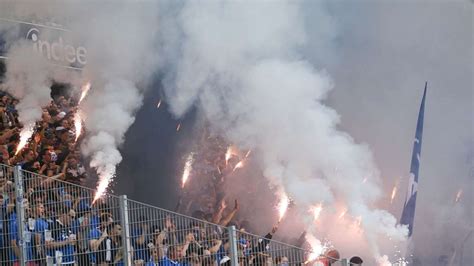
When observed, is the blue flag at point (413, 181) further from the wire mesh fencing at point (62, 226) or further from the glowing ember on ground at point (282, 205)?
the wire mesh fencing at point (62, 226)

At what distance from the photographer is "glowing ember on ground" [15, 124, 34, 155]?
11571 millimetres

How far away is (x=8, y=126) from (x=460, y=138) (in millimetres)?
7624

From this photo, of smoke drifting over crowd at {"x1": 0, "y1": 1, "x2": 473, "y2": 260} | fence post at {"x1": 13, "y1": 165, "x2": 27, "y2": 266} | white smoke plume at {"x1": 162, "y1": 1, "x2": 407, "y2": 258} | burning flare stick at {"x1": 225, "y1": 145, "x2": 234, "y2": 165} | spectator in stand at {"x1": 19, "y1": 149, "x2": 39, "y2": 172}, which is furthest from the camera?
burning flare stick at {"x1": 225, "y1": 145, "x2": 234, "y2": 165}

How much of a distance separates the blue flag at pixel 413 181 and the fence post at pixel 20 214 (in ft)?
24.6

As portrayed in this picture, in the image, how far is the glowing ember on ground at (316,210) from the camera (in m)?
13.7

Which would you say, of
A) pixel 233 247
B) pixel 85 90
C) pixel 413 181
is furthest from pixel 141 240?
pixel 413 181

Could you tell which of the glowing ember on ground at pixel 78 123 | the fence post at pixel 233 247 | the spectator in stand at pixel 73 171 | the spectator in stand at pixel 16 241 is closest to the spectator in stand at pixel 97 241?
the spectator in stand at pixel 16 241

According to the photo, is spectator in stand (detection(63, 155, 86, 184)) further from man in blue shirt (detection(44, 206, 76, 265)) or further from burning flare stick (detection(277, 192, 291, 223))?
man in blue shirt (detection(44, 206, 76, 265))

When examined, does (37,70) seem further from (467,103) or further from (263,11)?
(467,103)

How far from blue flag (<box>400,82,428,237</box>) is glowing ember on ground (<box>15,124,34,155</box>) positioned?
5662 mm

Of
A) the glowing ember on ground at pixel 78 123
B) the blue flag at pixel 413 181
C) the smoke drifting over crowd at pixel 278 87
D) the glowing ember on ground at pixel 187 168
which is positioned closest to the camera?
the glowing ember on ground at pixel 78 123

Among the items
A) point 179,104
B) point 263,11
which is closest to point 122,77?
point 179,104

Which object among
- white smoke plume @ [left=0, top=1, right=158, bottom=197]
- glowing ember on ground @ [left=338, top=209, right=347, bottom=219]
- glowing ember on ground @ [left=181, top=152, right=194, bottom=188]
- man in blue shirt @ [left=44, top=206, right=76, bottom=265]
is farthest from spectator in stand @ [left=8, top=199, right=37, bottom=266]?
glowing ember on ground @ [left=338, top=209, right=347, bottom=219]

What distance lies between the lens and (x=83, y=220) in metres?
8.43
